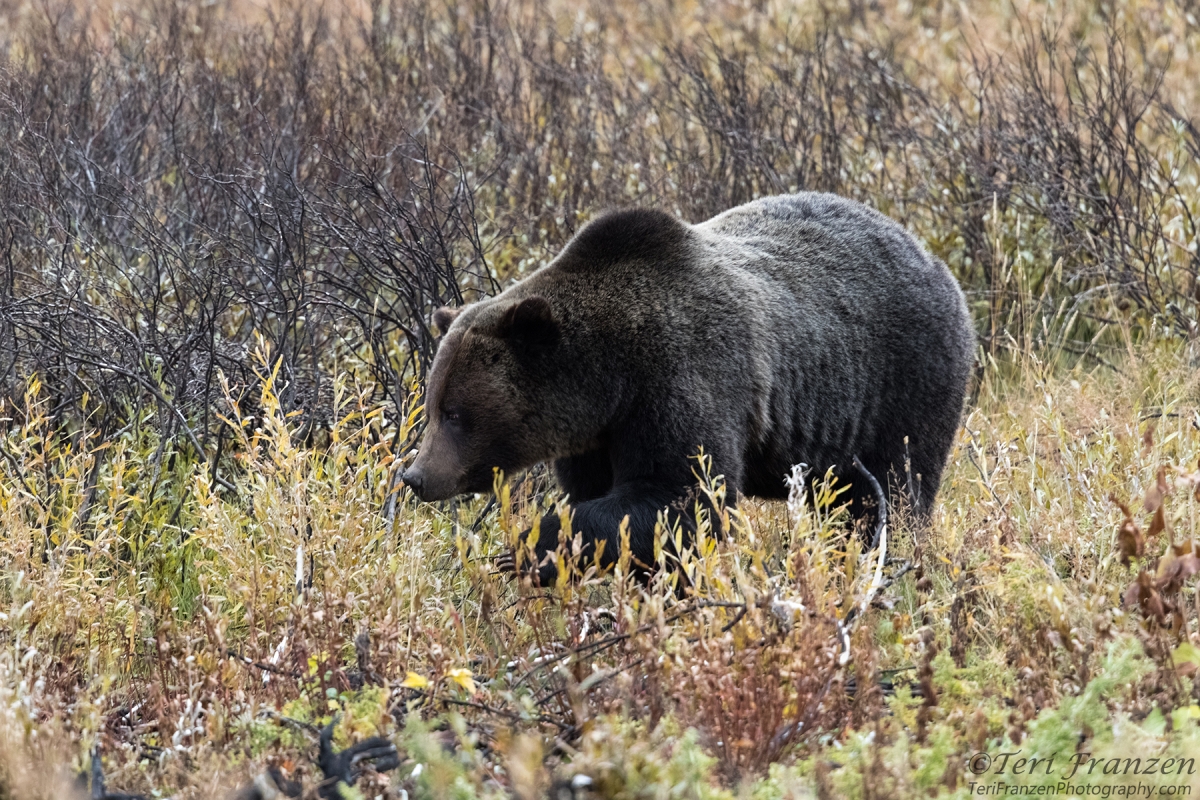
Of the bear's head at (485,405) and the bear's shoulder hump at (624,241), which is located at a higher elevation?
the bear's shoulder hump at (624,241)

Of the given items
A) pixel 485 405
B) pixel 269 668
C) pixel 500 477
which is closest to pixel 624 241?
pixel 485 405

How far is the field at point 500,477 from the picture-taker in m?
2.86

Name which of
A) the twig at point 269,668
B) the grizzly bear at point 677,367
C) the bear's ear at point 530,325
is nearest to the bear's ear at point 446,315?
the grizzly bear at point 677,367

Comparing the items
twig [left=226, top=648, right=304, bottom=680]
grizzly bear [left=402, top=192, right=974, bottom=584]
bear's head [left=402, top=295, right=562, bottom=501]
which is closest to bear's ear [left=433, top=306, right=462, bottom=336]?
grizzly bear [left=402, top=192, right=974, bottom=584]

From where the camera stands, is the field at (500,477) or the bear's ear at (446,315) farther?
the bear's ear at (446,315)

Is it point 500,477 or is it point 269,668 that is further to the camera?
point 500,477

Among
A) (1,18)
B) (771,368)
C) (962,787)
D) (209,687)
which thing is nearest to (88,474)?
(209,687)

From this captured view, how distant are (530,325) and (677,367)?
493mm

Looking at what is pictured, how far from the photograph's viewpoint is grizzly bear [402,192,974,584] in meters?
4.21

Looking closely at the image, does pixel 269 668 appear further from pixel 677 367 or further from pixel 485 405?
pixel 677 367

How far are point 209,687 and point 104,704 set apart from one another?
389 millimetres

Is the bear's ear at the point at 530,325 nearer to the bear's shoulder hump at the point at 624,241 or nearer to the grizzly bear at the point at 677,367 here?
the grizzly bear at the point at 677,367

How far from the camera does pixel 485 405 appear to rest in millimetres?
4336

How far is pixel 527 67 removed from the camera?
35.0 ft
